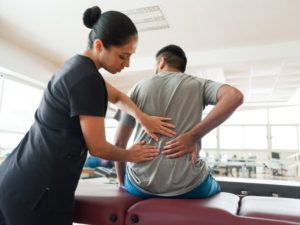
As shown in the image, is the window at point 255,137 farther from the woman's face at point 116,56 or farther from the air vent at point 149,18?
the woman's face at point 116,56

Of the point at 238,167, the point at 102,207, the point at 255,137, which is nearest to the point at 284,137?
the point at 255,137

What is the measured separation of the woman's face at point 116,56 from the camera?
3.44 feet

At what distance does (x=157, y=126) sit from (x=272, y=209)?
552mm

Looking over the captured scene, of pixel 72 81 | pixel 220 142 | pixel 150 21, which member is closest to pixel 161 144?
pixel 72 81

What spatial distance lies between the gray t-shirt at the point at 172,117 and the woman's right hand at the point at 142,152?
0.02 m

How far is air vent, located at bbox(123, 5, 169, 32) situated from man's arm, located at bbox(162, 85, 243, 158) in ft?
8.76

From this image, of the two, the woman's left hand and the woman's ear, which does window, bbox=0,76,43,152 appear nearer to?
the woman's ear

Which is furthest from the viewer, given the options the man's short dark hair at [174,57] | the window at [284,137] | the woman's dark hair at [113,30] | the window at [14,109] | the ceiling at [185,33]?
the window at [284,137]

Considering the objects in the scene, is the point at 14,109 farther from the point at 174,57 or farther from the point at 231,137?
the point at 231,137

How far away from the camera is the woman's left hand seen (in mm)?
1197

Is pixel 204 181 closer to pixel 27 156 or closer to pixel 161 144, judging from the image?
pixel 161 144

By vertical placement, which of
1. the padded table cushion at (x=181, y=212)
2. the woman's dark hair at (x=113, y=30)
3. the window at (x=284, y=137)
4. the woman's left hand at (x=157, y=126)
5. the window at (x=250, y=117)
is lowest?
the window at (x=284, y=137)

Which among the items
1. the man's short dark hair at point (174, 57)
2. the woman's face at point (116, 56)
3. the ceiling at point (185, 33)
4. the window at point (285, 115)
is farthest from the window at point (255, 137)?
the woman's face at point (116, 56)

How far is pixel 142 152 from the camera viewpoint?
1.18 m
